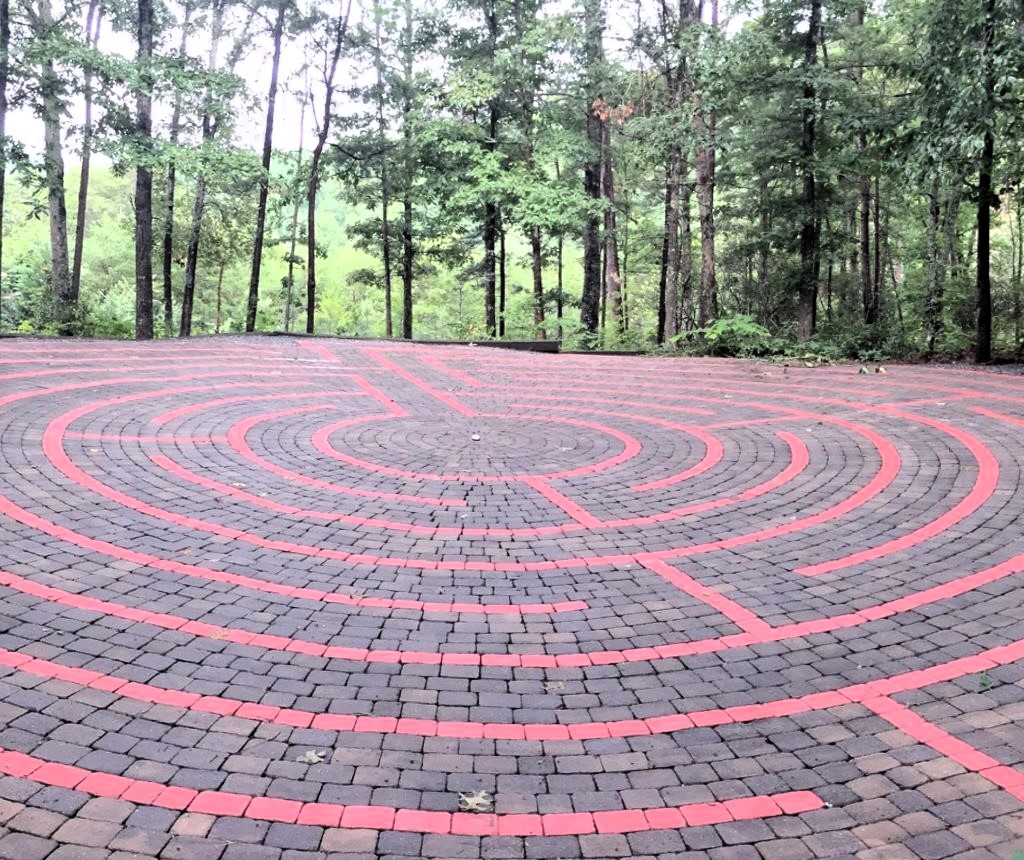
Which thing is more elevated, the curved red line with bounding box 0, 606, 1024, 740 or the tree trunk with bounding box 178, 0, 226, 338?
the tree trunk with bounding box 178, 0, 226, 338

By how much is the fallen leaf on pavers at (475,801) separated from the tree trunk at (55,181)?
17.2 meters

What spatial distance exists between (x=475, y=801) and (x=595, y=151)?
19.7 meters

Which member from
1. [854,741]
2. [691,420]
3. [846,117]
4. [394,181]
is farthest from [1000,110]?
[394,181]

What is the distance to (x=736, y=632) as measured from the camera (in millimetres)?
4160

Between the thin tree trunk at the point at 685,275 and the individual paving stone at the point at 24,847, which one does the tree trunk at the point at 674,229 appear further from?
the individual paving stone at the point at 24,847

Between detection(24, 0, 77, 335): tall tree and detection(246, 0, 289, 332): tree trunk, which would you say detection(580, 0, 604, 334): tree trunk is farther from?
detection(24, 0, 77, 335): tall tree

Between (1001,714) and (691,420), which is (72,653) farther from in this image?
(691,420)

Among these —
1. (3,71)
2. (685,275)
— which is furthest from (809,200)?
(3,71)

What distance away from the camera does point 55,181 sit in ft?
53.9

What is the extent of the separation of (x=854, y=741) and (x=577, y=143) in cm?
1896

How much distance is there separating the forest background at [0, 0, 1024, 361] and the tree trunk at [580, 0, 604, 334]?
0.27 ft

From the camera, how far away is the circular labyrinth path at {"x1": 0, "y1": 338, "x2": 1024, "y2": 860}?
8.91 feet

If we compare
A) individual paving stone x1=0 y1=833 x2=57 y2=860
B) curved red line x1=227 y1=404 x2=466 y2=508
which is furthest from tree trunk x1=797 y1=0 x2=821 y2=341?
individual paving stone x1=0 y1=833 x2=57 y2=860

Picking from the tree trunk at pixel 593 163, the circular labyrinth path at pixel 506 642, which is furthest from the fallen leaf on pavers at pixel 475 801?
the tree trunk at pixel 593 163
